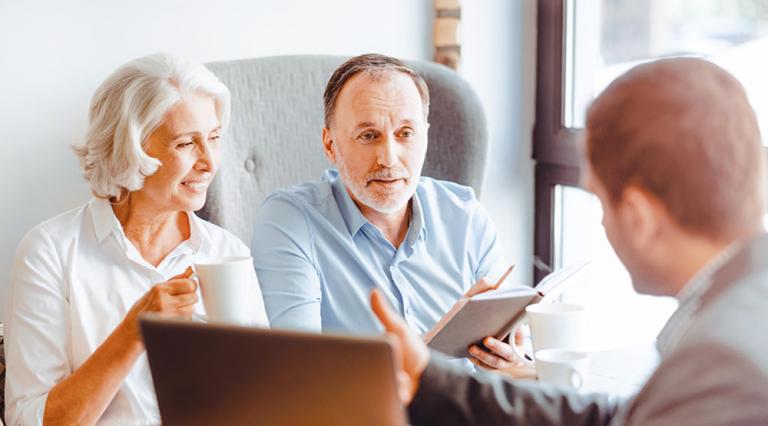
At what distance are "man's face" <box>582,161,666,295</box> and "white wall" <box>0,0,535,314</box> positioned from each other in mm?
1593

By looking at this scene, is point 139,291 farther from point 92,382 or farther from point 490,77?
point 490,77

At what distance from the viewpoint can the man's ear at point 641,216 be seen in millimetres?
1045

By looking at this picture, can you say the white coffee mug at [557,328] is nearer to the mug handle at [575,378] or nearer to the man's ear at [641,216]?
the mug handle at [575,378]

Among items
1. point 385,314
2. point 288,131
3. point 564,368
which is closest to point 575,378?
point 564,368

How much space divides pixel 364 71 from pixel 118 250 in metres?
0.68

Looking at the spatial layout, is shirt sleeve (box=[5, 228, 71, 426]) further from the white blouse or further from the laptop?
the laptop

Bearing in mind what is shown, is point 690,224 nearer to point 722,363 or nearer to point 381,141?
point 722,363

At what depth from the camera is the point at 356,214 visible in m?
2.12

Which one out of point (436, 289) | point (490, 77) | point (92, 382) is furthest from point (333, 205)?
point (490, 77)

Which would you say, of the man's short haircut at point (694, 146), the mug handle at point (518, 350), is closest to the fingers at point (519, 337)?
the mug handle at point (518, 350)

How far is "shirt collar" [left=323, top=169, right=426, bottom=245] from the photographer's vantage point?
2121mm

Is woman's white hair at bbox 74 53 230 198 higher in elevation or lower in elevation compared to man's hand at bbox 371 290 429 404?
higher

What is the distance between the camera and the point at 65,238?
179cm

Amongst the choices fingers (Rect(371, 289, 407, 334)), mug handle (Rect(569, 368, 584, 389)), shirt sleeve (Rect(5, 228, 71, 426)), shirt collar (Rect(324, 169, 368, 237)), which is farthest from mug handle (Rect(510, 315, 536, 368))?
shirt sleeve (Rect(5, 228, 71, 426))
